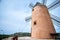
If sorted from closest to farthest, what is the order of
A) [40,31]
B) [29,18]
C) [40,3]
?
[40,31], [40,3], [29,18]

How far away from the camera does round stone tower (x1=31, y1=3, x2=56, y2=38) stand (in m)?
12.2

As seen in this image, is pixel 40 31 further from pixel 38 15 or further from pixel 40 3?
pixel 40 3

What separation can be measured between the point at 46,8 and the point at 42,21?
1.85 metres

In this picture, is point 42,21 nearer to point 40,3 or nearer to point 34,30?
point 34,30

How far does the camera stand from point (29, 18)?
15.5 m

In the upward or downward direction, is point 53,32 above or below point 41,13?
below

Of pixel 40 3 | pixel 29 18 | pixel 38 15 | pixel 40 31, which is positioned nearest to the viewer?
pixel 40 31

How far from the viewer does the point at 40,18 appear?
1277 centimetres

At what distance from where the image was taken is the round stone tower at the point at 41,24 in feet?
39.9

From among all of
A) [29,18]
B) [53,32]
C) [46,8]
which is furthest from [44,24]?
[29,18]

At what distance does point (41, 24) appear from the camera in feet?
40.8

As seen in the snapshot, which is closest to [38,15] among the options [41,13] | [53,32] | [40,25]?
[41,13]

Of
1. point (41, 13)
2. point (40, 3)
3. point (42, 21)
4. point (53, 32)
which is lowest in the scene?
point (53, 32)

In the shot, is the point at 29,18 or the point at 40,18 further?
the point at 29,18
